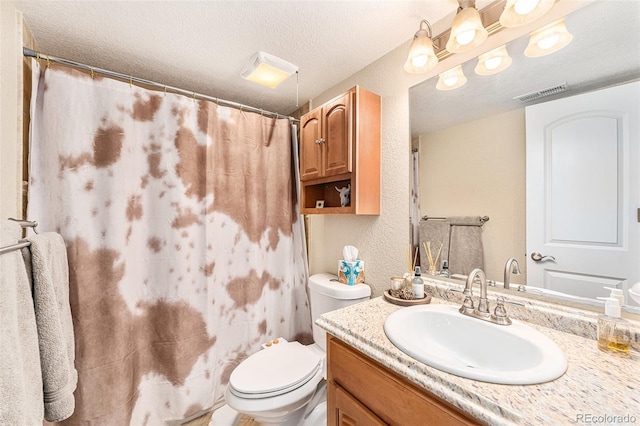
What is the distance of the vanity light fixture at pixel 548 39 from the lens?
0.91m

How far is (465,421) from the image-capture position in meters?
0.60

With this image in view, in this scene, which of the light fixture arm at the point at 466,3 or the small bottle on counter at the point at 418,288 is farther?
the small bottle on counter at the point at 418,288

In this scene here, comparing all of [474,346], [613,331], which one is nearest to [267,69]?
[474,346]

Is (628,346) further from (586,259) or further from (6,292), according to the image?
(6,292)

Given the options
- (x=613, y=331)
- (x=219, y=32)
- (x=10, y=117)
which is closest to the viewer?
(x=613, y=331)

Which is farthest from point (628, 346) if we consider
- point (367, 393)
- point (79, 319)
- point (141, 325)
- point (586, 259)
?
point (79, 319)

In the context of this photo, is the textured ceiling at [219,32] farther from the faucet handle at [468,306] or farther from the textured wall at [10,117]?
the faucet handle at [468,306]

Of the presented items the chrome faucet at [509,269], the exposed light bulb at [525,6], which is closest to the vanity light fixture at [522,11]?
the exposed light bulb at [525,6]

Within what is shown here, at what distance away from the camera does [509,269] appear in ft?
3.39

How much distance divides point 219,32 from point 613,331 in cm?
202

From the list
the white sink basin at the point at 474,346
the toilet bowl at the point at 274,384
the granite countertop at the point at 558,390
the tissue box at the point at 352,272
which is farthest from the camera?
the tissue box at the point at 352,272

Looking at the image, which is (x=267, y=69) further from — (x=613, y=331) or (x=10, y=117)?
(x=613, y=331)

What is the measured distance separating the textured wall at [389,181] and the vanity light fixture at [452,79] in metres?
0.11

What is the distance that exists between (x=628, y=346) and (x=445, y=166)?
840 millimetres
